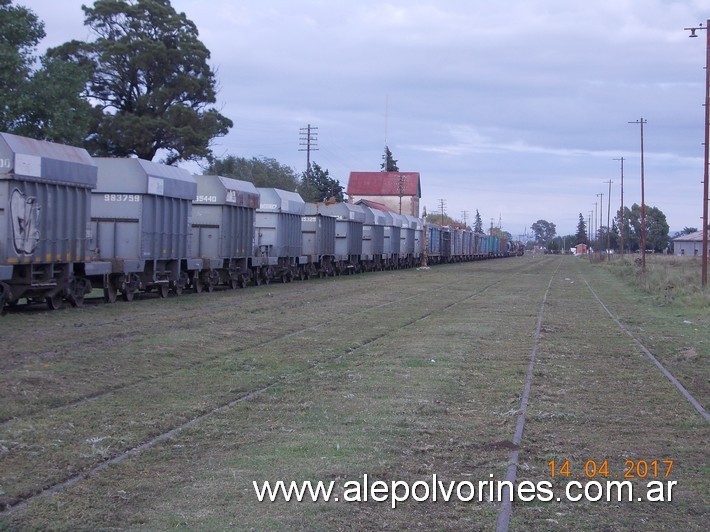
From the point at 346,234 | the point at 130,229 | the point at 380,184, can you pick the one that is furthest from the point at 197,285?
the point at 380,184

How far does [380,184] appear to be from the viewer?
120938mm

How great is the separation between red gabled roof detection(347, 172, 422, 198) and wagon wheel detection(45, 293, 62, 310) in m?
98.5

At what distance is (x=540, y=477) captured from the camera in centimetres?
723

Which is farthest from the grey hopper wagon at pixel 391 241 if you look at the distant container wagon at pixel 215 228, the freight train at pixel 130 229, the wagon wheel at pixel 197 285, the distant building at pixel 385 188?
the distant building at pixel 385 188

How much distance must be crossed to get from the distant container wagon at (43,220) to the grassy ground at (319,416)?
107cm

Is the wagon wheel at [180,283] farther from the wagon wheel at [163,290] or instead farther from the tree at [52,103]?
the tree at [52,103]

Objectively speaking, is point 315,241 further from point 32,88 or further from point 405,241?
point 405,241

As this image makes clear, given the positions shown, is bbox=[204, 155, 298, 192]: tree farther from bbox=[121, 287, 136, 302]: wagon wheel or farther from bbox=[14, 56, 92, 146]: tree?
bbox=[121, 287, 136, 302]: wagon wheel

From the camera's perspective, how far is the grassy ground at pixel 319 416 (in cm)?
626

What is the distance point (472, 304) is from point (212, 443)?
19.7 m

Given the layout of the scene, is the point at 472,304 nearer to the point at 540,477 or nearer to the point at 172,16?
the point at 540,477

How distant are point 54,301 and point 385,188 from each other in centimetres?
10042

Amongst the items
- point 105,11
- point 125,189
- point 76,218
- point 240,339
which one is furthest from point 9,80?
point 240,339

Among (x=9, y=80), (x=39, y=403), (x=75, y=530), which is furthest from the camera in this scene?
(x=9, y=80)
